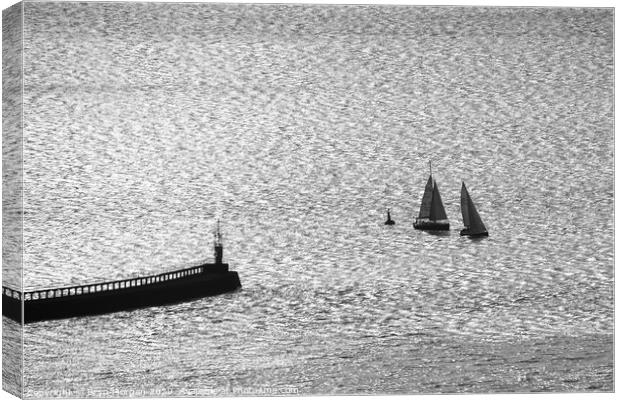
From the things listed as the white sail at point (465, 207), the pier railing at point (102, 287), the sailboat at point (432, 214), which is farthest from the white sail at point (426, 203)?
the pier railing at point (102, 287)

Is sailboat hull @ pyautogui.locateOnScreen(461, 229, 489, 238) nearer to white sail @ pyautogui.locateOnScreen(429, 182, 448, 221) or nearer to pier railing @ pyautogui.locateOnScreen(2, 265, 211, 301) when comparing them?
white sail @ pyautogui.locateOnScreen(429, 182, 448, 221)

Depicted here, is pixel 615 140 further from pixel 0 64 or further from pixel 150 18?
pixel 0 64

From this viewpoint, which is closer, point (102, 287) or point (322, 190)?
point (102, 287)

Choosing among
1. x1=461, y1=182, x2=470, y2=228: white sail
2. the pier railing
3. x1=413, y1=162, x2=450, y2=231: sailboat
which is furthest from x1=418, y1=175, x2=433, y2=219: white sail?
the pier railing

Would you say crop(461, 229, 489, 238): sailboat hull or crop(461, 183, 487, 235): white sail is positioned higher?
crop(461, 183, 487, 235): white sail

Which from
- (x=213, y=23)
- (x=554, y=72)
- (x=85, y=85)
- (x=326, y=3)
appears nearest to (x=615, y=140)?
(x=554, y=72)

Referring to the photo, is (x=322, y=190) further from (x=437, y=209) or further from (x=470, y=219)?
(x=470, y=219)

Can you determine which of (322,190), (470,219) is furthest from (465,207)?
(322,190)
